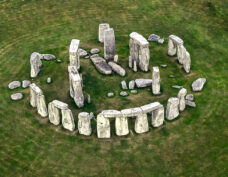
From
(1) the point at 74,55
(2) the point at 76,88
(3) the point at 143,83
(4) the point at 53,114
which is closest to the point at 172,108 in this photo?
(3) the point at 143,83

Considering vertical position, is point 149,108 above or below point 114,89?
above

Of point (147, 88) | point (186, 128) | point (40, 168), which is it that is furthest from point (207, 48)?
point (40, 168)

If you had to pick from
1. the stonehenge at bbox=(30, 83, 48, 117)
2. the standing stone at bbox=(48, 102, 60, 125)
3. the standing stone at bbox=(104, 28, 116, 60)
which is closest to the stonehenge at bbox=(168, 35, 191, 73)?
the standing stone at bbox=(104, 28, 116, 60)

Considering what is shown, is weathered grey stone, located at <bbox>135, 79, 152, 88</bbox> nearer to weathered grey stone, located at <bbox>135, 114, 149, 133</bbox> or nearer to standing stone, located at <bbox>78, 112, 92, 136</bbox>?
weathered grey stone, located at <bbox>135, 114, 149, 133</bbox>

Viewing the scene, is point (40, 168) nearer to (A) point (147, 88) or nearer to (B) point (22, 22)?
(A) point (147, 88)

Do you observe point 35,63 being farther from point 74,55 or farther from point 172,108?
point 172,108

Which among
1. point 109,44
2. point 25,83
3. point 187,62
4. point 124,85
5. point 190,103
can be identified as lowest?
point 190,103

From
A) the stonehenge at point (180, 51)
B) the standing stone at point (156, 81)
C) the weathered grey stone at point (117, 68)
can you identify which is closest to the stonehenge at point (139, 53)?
the weathered grey stone at point (117, 68)

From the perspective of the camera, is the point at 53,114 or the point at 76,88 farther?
the point at 76,88
